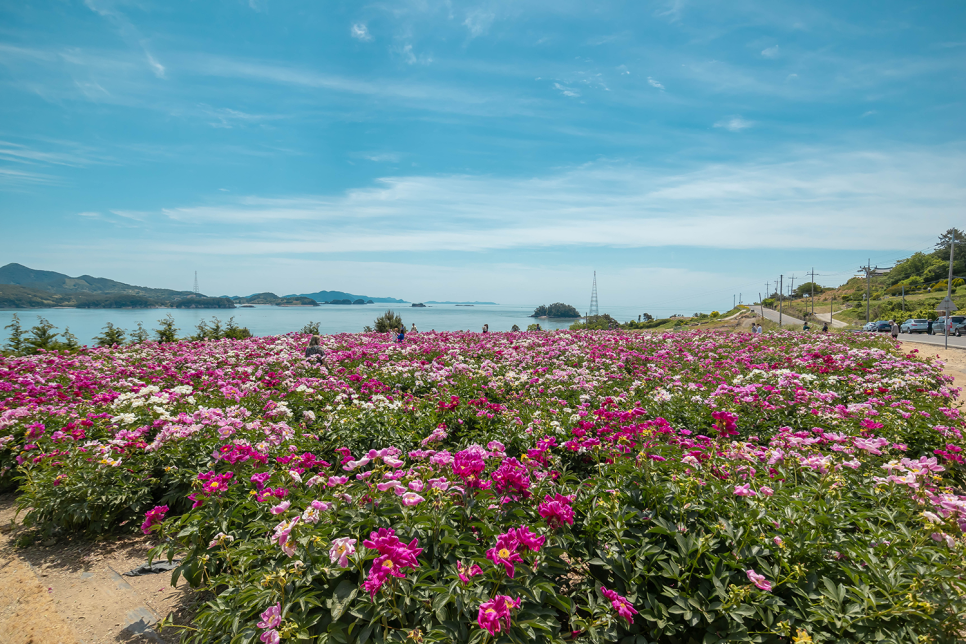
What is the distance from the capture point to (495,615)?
6.17 ft

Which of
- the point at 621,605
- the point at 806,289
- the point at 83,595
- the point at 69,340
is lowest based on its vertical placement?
the point at 83,595

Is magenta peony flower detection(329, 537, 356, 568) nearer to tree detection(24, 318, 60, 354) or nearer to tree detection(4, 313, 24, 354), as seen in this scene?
tree detection(24, 318, 60, 354)

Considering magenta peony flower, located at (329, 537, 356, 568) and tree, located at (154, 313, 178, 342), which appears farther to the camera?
tree, located at (154, 313, 178, 342)

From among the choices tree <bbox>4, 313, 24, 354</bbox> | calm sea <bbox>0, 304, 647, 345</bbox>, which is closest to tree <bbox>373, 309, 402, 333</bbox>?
calm sea <bbox>0, 304, 647, 345</bbox>

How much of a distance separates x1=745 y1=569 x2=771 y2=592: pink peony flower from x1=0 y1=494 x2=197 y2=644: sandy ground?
386 centimetres

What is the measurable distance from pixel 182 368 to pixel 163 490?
5472 mm

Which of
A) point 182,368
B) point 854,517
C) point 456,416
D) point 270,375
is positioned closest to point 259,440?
point 456,416

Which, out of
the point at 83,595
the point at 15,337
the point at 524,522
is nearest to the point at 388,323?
the point at 15,337

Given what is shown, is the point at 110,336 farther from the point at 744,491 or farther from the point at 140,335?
the point at 744,491

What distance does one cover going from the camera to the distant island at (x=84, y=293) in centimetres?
7281

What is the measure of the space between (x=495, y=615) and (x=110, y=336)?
1977 cm

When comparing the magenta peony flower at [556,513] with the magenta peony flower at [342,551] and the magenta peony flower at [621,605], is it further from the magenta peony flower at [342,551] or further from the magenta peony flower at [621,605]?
the magenta peony flower at [342,551]

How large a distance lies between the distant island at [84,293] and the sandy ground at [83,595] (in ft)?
266

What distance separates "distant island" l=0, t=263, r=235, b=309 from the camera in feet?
239
